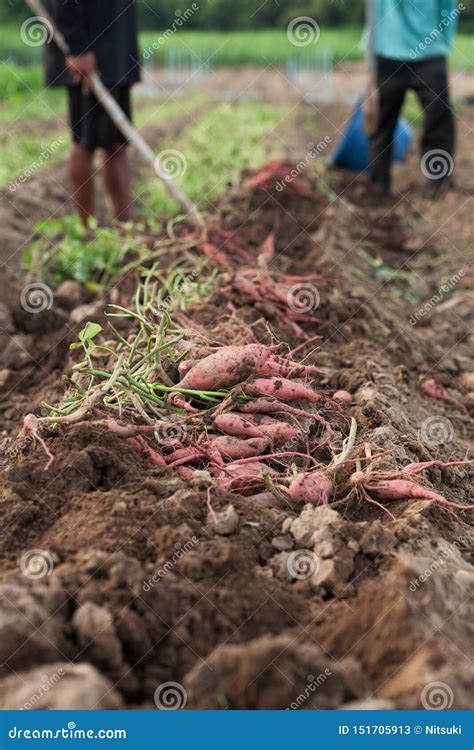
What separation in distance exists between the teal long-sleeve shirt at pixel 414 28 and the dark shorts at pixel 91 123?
81.2 inches

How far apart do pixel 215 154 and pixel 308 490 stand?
4.89 meters

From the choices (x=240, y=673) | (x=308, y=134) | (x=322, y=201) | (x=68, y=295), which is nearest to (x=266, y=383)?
(x=240, y=673)

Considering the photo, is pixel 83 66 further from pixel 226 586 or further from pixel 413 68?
pixel 226 586

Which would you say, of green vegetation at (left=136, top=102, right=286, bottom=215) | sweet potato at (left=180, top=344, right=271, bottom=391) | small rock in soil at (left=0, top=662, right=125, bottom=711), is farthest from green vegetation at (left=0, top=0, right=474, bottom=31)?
small rock in soil at (left=0, top=662, right=125, bottom=711)

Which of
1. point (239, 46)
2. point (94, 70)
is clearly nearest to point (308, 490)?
point (94, 70)

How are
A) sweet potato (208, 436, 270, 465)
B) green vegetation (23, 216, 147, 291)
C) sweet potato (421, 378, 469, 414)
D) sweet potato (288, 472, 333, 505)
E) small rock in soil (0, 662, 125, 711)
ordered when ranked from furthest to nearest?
1. green vegetation (23, 216, 147, 291)
2. sweet potato (421, 378, 469, 414)
3. sweet potato (208, 436, 270, 465)
4. sweet potato (288, 472, 333, 505)
5. small rock in soil (0, 662, 125, 711)

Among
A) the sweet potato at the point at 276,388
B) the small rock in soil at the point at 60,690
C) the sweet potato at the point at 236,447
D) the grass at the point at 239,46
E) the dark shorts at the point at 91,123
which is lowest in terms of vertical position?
the small rock in soil at the point at 60,690

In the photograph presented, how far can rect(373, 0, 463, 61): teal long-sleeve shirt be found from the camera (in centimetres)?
620

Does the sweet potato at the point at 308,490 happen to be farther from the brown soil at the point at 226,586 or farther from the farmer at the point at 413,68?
the farmer at the point at 413,68

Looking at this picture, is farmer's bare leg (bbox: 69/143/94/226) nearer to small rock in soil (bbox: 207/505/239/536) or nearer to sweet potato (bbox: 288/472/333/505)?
sweet potato (bbox: 288/472/333/505)

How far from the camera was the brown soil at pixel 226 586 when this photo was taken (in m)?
1.73

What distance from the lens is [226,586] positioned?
77.9 inches

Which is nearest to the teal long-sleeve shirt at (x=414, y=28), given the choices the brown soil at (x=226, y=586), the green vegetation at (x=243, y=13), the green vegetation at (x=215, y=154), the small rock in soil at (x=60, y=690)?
the green vegetation at (x=215, y=154)

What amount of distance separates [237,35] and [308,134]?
60.4ft
